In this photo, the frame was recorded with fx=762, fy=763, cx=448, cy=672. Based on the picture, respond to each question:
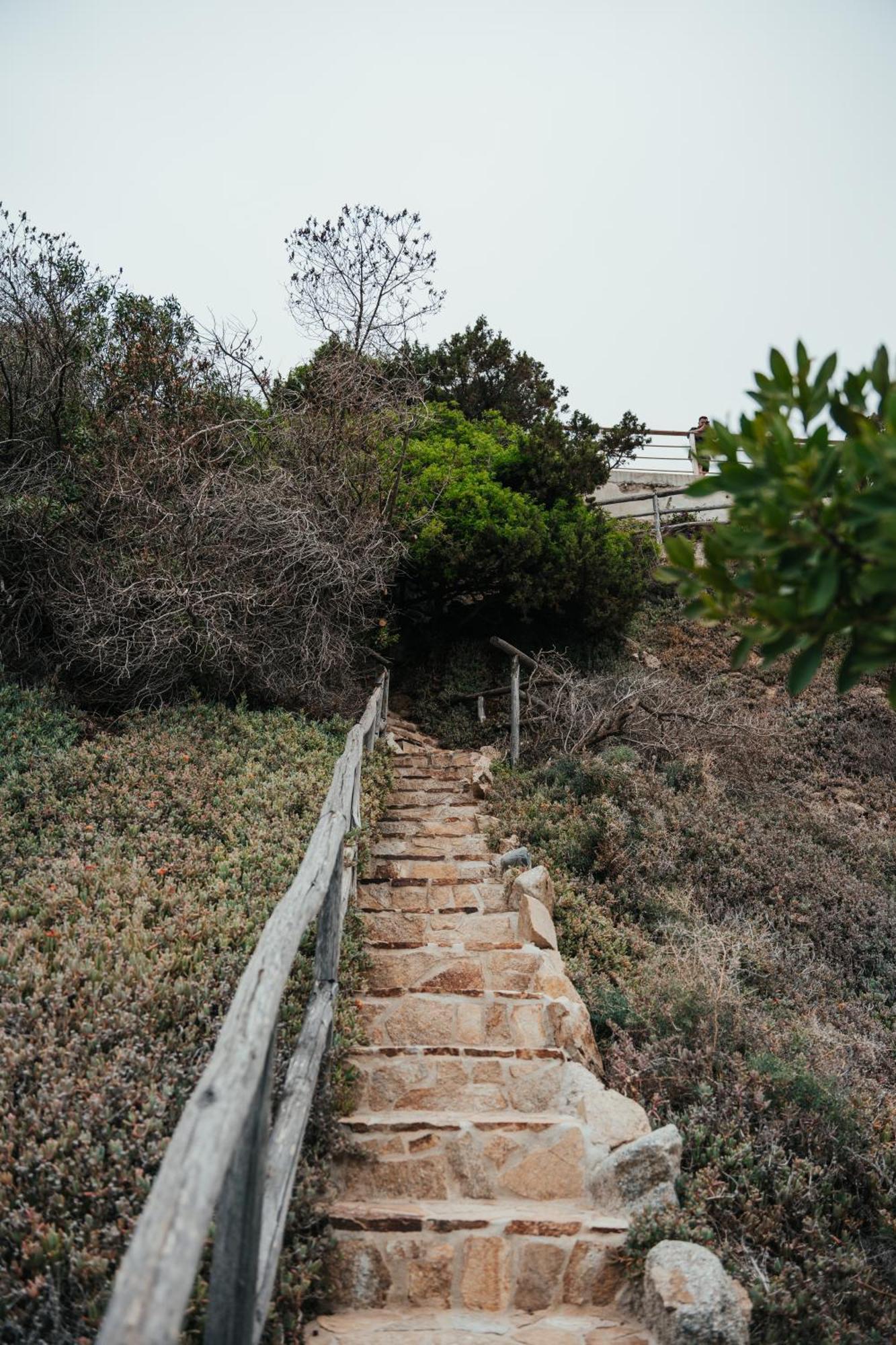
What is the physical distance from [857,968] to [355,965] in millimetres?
3992

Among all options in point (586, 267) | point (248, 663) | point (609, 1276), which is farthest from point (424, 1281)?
point (586, 267)

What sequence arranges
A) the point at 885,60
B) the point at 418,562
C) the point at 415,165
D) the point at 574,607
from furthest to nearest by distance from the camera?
the point at 415,165 < the point at 885,60 < the point at 574,607 < the point at 418,562

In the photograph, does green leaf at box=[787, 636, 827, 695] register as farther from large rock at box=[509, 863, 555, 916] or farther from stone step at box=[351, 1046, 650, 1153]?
large rock at box=[509, 863, 555, 916]

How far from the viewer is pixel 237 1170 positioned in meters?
1.94

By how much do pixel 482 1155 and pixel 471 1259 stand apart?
21.2 inches

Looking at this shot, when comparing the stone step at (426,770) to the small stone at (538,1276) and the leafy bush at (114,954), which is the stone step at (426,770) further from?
the small stone at (538,1276)

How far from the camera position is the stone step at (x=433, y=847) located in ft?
21.0

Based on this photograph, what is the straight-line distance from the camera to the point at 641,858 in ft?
21.4

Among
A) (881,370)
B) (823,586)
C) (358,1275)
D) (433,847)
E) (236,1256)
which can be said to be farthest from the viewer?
(433,847)

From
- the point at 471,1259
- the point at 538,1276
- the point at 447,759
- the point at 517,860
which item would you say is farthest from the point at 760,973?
the point at 447,759

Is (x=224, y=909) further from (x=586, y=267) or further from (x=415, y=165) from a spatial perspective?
(x=415, y=165)

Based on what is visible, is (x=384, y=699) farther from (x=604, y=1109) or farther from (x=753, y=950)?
(x=604, y=1109)

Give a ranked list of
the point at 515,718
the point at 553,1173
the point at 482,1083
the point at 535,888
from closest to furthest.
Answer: the point at 553,1173 → the point at 482,1083 → the point at 535,888 → the point at 515,718

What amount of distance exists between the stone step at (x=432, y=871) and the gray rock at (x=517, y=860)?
109 mm
